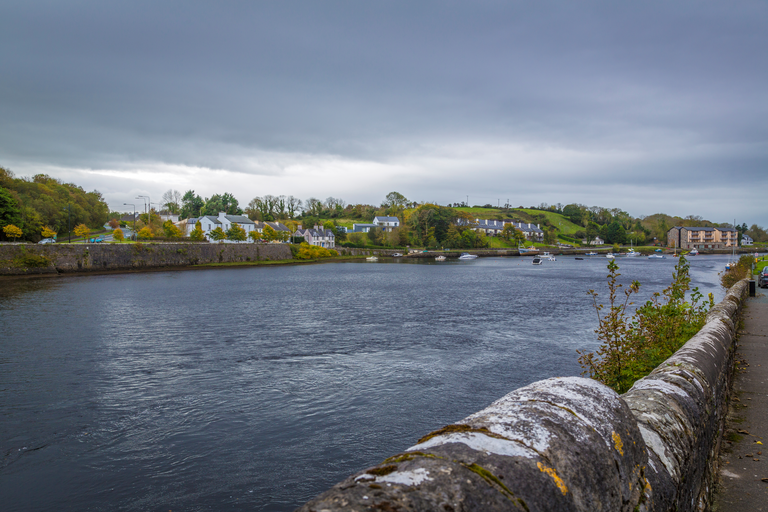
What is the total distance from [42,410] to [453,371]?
13476 millimetres

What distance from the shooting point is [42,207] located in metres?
86.1

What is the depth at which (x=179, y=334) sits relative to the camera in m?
25.5

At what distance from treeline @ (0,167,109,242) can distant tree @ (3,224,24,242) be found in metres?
1.06

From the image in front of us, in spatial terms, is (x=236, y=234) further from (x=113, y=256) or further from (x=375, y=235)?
(x=375, y=235)

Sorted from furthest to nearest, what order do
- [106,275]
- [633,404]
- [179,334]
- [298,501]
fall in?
[106,275]
[179,334]
[298,501]
[633,404]

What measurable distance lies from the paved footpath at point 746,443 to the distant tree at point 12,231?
84861 millimetres

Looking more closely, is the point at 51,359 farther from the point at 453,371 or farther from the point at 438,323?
the point at 438,323

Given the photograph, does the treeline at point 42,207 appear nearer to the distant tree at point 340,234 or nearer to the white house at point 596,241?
the distant tree at point 340,234

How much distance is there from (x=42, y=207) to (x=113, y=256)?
91.6ft

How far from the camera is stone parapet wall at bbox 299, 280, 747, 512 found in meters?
1.73

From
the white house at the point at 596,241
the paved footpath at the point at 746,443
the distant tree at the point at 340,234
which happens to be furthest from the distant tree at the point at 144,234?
the white house at the point at 596,241

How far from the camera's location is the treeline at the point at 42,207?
229 feet

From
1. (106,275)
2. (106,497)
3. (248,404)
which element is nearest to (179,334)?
(248,404)

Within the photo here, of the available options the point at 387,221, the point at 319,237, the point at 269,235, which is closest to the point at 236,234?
the point at 269,235
